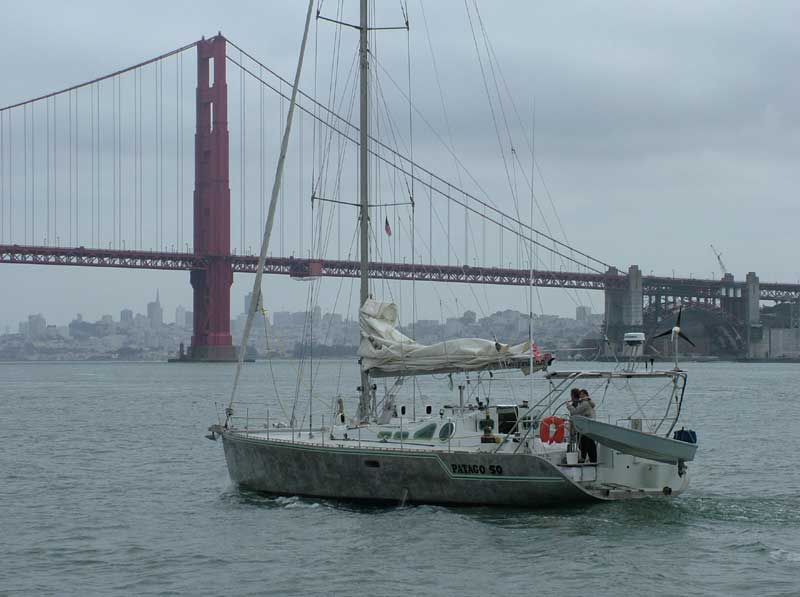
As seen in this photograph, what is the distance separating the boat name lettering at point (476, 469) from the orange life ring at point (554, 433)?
46.0 inches

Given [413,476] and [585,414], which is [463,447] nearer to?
[413,476]

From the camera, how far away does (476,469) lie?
2138 centimetres

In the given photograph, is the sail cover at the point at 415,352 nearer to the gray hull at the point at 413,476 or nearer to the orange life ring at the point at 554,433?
the orange life ring at the point at 554,433

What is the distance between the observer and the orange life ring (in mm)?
21891

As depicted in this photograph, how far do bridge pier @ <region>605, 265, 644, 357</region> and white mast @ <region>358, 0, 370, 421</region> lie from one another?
10870cm

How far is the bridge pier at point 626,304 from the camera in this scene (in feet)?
441

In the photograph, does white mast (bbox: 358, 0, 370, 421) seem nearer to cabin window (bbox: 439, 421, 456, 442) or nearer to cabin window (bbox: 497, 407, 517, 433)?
cabin window (bbox: 439, 421, 456, 442)

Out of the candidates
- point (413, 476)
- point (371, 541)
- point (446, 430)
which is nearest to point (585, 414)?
point (446, 430)

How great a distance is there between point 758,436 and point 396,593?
27404mm

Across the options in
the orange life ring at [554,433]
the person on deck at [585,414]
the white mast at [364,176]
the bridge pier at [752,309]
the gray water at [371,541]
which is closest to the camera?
the gray water at [371,541]

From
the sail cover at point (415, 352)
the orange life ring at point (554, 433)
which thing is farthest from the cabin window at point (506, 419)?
the sail cover at point (415, 352)

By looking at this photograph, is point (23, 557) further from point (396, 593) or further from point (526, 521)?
point (526, 521)

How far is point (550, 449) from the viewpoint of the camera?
2195cm

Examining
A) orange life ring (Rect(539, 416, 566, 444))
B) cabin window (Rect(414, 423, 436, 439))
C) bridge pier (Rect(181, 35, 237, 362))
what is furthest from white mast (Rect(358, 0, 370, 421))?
bridge pier (Rect(181, 35, 237, 362))
